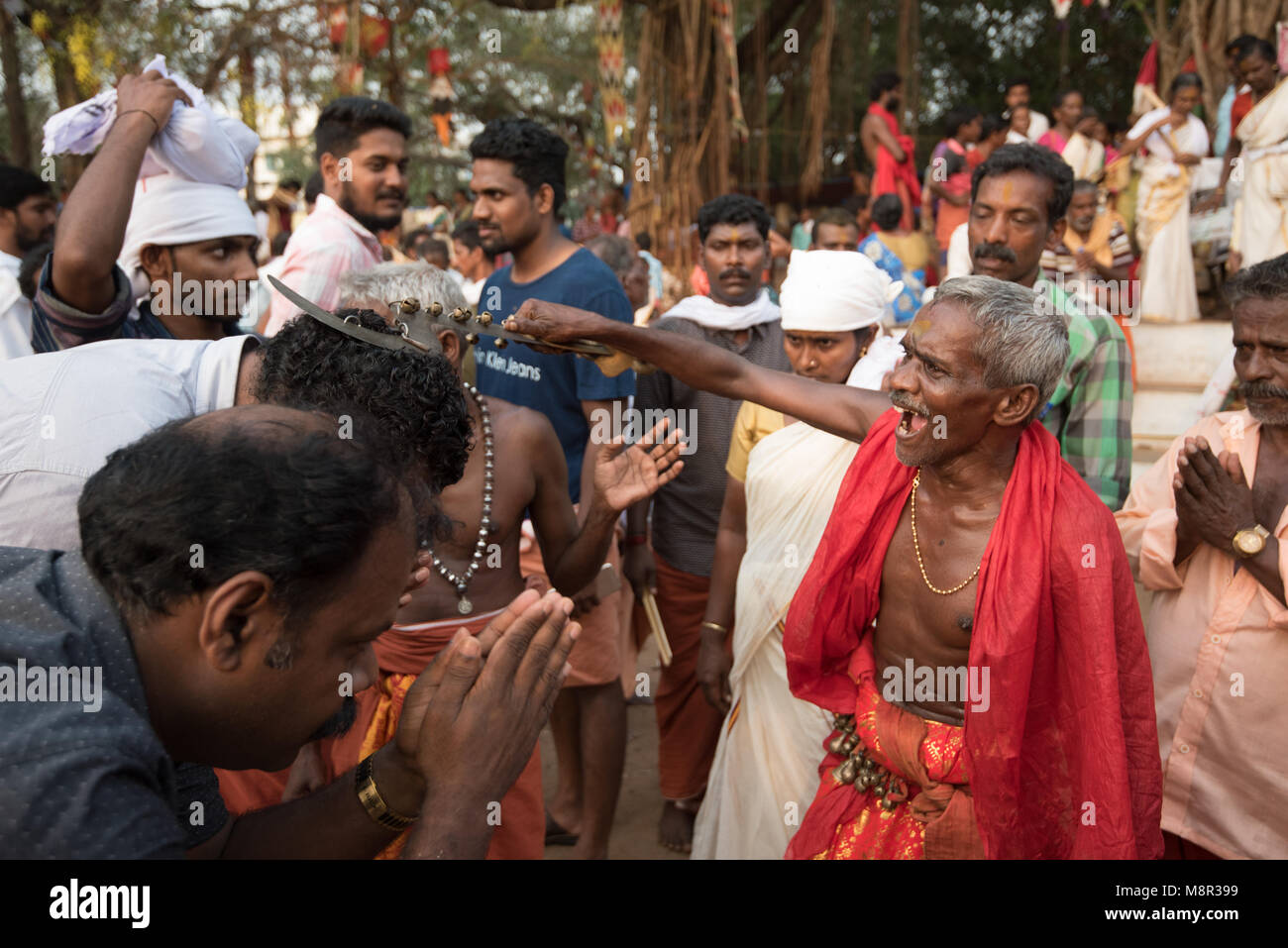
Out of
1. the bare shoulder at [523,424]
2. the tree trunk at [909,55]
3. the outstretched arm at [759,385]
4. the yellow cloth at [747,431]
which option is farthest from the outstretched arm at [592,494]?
the tree trunk at [909,55]

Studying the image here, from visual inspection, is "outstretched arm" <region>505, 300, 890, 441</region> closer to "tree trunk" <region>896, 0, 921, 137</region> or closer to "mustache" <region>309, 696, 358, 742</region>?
"mustache" <region>309, 696, 358, 742</region>

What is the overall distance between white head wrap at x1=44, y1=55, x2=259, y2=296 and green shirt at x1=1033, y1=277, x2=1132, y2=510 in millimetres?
2545

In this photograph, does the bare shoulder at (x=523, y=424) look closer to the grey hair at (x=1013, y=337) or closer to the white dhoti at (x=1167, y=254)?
the grey hair at (x=1013, y=337)

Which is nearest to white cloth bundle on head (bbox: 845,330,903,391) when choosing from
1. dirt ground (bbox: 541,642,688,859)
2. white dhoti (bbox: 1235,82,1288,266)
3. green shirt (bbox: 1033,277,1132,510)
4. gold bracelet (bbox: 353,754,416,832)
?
green shirt (bbox: 1033,277,1132,510)

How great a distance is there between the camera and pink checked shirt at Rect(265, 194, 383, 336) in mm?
3828

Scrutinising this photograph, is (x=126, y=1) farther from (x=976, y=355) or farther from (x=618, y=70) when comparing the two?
(x=976, y=355)

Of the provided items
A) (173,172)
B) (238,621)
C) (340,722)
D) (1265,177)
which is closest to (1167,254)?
(1265,177)

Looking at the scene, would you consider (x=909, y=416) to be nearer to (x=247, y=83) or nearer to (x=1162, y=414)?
(x=1162, y=414)

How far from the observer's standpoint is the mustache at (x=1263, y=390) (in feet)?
8.93

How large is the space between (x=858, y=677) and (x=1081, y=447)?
→ 1.24 m

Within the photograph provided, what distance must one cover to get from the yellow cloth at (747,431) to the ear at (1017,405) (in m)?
1.30

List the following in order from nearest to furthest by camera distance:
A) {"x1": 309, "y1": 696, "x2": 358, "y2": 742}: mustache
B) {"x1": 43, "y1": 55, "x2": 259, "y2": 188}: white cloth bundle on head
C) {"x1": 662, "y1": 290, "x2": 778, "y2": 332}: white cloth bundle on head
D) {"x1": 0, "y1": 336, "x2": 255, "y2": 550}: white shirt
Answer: {"x1": 309, "y1": 696, "x2": 358, "y2": 742}: mustache
{"x1": 0, "y1": 336, "x2": 255, "y2": 550}: white shirt
{"x1": 43, "y1": 55, "x2": 259, "y2": 188}: white cloth bundle on head
{"x1": 662, "y1": 290, "x2": 778, "y2": 332}: white cloth bundle on head

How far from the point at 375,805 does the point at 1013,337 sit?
1665 millimetres

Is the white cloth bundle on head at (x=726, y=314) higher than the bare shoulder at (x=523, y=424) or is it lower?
higher
